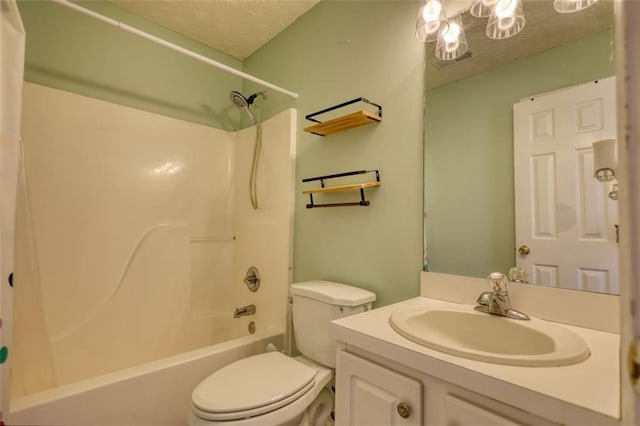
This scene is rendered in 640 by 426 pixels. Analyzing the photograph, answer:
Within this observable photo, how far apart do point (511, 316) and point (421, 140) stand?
2.39 ft

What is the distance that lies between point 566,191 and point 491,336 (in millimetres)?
520

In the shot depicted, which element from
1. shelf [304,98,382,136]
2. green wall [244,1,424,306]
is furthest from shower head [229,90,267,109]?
shelf [304,98,382,136]

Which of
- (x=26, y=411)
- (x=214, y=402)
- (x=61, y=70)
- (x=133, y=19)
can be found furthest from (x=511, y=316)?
(x=133, y=19)

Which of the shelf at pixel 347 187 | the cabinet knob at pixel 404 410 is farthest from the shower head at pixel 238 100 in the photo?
the cabinet knob at pixel 404 410

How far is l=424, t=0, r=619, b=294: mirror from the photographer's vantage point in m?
0.93

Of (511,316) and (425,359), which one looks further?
(511,316)

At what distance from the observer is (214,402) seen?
1.01 m

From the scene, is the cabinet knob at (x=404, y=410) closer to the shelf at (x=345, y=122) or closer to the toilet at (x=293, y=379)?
the toilet at (x=293, y=379)

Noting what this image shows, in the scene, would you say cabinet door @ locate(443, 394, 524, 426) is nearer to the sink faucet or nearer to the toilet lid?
the sink faucet

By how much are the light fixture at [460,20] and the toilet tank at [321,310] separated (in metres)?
1.07

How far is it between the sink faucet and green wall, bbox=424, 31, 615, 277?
0.38 ft

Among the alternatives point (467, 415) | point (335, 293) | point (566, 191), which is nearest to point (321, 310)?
point (335, 293)

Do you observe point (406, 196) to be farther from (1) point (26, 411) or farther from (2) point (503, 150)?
(1) point (26, 411)

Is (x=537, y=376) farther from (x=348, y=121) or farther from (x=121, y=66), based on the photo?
(x=121, y=66)
